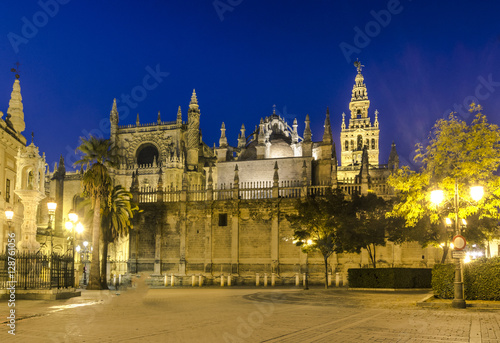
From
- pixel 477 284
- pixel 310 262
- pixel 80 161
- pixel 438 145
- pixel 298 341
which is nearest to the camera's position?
pixel 298 341

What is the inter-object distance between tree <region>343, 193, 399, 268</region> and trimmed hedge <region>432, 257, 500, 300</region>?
38.6 feet

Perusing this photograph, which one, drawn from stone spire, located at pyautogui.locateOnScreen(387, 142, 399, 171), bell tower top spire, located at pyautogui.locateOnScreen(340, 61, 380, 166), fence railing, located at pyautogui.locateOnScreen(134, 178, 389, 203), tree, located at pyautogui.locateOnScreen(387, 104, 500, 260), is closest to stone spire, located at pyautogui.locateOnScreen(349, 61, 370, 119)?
bell tower top spire, located at pyautogui.locateOnScreen(340, 61, 380, 166)

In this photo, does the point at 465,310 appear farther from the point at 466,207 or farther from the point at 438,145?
the point at 438,145

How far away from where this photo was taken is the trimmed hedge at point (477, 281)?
53.5 feet

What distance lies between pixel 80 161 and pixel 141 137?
44.2 meters

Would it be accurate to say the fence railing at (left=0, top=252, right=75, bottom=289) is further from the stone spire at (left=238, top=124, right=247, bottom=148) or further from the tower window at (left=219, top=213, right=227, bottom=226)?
the stone spire at (left=238, top=124, right=247, bottom=148)

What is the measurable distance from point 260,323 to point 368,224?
2081cm

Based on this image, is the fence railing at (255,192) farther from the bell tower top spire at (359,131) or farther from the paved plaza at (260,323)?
the bell tower top spire at (359,131)

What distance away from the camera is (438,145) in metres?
23.3

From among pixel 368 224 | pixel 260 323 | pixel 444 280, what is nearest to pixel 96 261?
pixel 368 224

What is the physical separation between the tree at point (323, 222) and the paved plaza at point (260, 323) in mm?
11894

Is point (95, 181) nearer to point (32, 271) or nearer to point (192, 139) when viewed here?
point (32, 271)

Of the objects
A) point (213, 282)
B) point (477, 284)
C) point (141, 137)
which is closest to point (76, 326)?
point (477, 284)

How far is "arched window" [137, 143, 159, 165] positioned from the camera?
7094 cm
